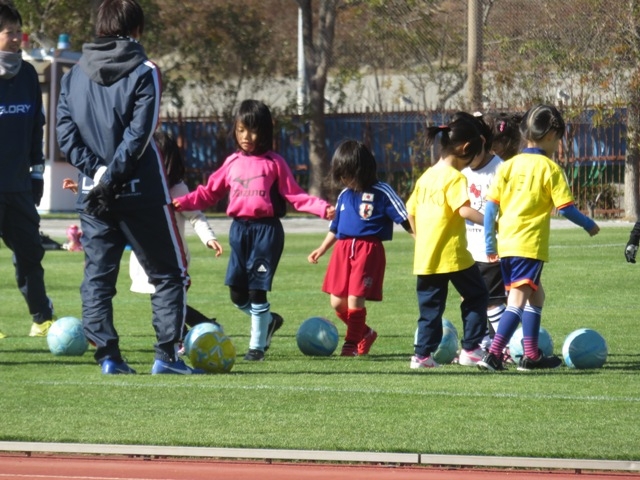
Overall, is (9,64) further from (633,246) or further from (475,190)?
(633,246)

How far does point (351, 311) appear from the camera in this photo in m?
9.70

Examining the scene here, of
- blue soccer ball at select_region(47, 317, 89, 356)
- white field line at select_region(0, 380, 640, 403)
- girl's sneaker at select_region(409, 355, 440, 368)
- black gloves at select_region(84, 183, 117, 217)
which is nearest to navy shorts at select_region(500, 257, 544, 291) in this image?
girl's sneaker at select_region(409, 355, 440, 368)

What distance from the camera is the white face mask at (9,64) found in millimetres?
9445

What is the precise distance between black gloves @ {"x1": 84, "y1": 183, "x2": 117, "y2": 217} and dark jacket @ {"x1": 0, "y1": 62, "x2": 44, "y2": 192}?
1.96 metres

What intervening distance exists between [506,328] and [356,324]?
145cm

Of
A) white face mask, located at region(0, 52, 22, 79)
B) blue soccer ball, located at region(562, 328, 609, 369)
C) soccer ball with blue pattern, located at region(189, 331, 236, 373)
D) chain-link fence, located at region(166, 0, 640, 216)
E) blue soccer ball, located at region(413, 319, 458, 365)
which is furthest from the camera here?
chain-link fence, located at region(166, 0, 640, 216)

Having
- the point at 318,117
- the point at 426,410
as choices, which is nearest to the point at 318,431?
the point at 426,410

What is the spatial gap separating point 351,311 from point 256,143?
1.40 meters

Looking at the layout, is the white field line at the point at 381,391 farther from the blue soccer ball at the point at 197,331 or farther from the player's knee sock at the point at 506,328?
the player's knee sock at the point at 506,328

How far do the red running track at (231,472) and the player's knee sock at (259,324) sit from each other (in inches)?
137

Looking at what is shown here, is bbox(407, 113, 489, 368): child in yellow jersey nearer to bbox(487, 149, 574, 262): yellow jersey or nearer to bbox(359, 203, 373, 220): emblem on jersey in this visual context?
bbox(487, 149, 574, 262): yellow jersey

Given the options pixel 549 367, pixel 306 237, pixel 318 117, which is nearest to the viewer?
pixel 549 367

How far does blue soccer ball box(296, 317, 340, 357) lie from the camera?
31.3 feet

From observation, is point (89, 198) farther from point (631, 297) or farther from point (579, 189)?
point (579, 189)
